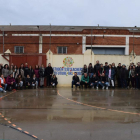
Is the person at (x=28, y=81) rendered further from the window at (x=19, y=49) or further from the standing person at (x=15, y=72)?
the window at (x=19, y=49)

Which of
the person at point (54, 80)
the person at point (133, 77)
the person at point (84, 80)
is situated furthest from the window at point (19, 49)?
the person at point (133, 77)

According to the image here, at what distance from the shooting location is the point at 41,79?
1756cm

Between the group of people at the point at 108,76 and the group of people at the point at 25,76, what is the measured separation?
6.80 ft

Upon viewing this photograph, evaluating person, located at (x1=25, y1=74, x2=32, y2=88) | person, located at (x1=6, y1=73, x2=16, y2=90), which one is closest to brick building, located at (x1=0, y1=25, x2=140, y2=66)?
person, located at (x1=25, y1=74, x2=32, y2=88)

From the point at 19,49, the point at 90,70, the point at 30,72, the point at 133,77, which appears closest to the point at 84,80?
the point at 90,70

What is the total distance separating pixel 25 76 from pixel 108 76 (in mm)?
6396

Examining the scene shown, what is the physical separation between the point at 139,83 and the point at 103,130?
1134 cm

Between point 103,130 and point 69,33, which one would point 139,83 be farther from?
point 69,33

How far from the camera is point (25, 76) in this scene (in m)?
17.0

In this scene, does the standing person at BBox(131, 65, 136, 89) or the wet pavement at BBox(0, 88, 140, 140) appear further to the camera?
the standing person at BBox(131, 65, 136, 89)

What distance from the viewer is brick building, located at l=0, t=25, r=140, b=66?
2850 centimetres

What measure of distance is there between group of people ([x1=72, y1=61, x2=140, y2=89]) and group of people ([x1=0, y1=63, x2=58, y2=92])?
207 cm

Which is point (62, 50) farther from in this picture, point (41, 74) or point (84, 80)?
point (84, 80)

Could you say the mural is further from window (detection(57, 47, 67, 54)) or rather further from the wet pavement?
window (detection(57, 47, 67, 54))
